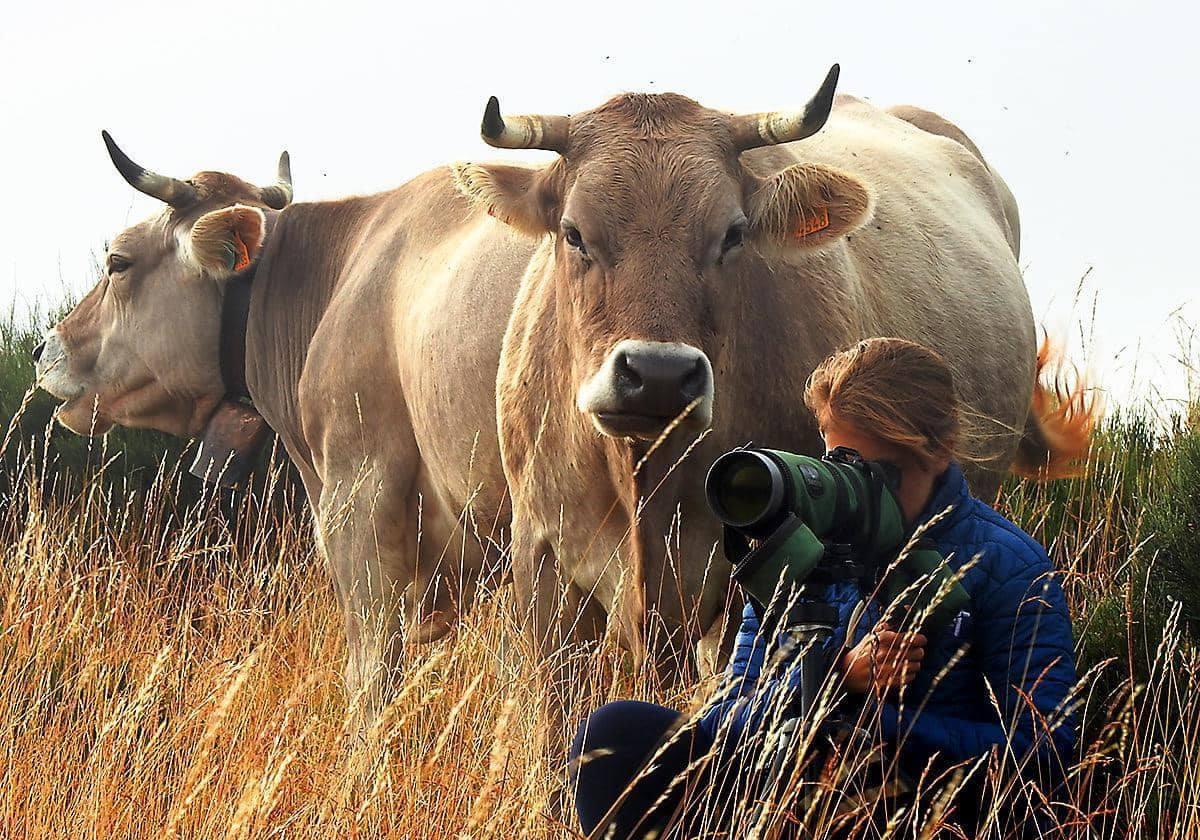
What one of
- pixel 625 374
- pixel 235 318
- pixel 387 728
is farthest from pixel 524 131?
pixel 235 318

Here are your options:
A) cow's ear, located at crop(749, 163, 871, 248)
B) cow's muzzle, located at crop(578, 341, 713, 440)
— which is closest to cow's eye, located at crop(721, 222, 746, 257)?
cow's ear, located at crop(749, 163, 871, 248)

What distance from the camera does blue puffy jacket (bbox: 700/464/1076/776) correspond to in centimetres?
286

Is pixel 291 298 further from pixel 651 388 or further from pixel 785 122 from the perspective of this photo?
pixel 651 388

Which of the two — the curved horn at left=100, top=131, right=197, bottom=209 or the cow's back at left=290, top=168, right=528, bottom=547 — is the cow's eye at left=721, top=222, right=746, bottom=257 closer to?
the cow's back at left=290, top=168, right=528, bottom=547

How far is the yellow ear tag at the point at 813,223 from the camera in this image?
4.43m

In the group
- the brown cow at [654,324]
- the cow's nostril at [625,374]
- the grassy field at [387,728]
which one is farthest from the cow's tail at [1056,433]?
the cow's nostril at [625,374]

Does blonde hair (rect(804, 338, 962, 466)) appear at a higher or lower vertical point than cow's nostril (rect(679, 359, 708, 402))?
higher

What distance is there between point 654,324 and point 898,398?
1086 mm

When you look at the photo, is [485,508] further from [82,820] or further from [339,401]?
[82,820]

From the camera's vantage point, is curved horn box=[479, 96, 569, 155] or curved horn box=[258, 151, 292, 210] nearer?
curved horn box=[479, 96, 569, 155]

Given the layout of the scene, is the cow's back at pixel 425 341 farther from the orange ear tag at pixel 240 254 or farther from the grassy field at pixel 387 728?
the grassy field at pixel 387 728

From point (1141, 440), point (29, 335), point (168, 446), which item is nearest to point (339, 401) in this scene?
point (168, 446)

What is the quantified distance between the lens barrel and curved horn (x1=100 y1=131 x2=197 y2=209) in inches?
189

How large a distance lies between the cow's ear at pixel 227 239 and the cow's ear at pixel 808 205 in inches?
118
